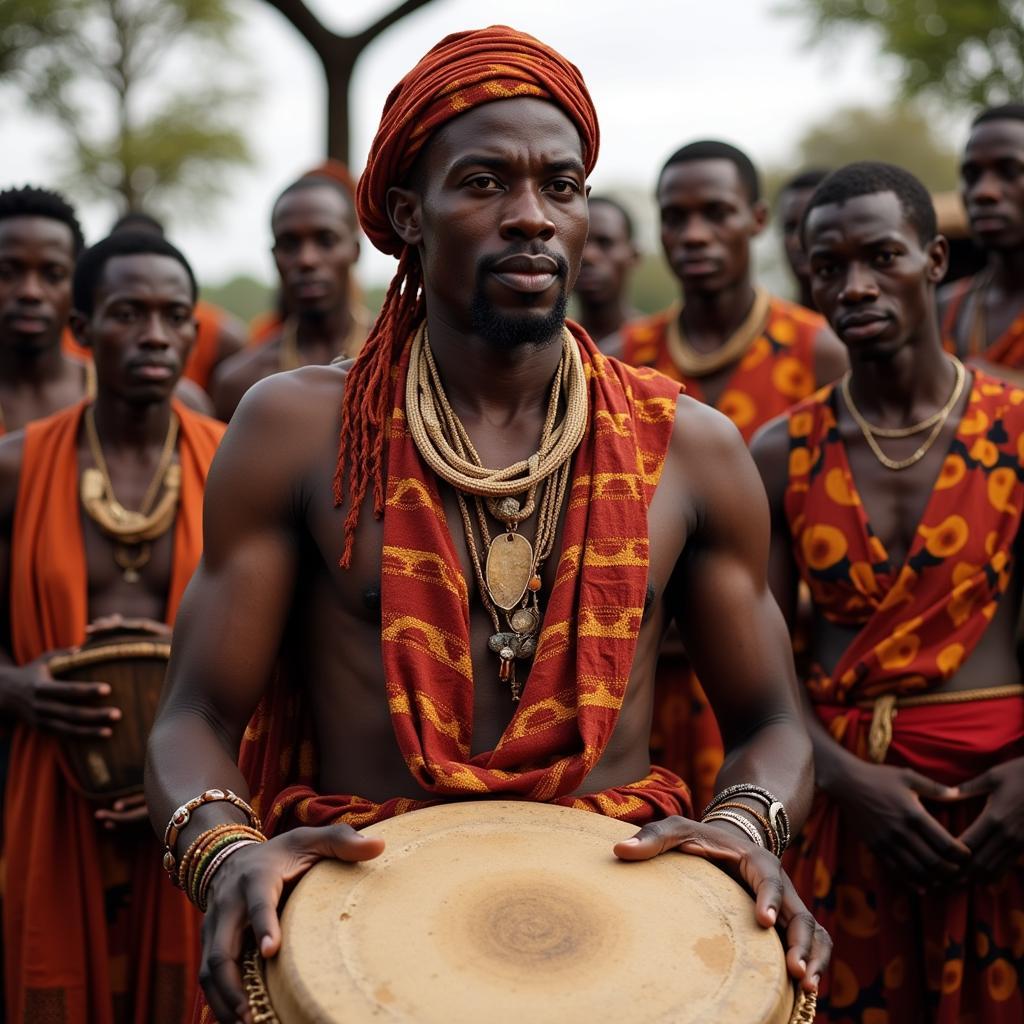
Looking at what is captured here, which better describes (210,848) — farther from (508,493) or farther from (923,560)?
(923,560)

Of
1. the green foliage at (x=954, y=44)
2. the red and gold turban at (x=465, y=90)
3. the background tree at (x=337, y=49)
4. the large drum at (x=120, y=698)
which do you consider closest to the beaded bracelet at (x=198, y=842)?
the red and gold turban at (x=465, y=90)

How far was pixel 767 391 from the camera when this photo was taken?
6.70m

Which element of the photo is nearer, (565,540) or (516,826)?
(516,826)

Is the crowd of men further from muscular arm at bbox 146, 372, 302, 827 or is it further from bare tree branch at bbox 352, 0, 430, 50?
bare tree branch at bbox 352, 0, 430, 50

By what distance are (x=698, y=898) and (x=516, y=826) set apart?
34 centimetres

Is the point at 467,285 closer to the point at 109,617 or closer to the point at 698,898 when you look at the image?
the point at 698,898

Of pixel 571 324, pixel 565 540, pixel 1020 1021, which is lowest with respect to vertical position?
pixel 1020 1021

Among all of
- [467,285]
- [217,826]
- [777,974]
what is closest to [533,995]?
[777,974]

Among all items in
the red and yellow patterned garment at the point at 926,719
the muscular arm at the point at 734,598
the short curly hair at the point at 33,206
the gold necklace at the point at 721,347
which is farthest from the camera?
the gold necklace at the point at 721,347

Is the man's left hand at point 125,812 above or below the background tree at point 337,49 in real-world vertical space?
below

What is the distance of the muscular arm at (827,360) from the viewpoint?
671 centimetres

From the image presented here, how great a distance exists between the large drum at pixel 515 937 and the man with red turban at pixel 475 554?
223mm

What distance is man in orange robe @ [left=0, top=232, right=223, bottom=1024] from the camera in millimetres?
4824

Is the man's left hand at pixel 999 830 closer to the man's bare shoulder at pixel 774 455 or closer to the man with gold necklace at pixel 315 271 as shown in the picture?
the man's bare shoulder at pixel 774 455
